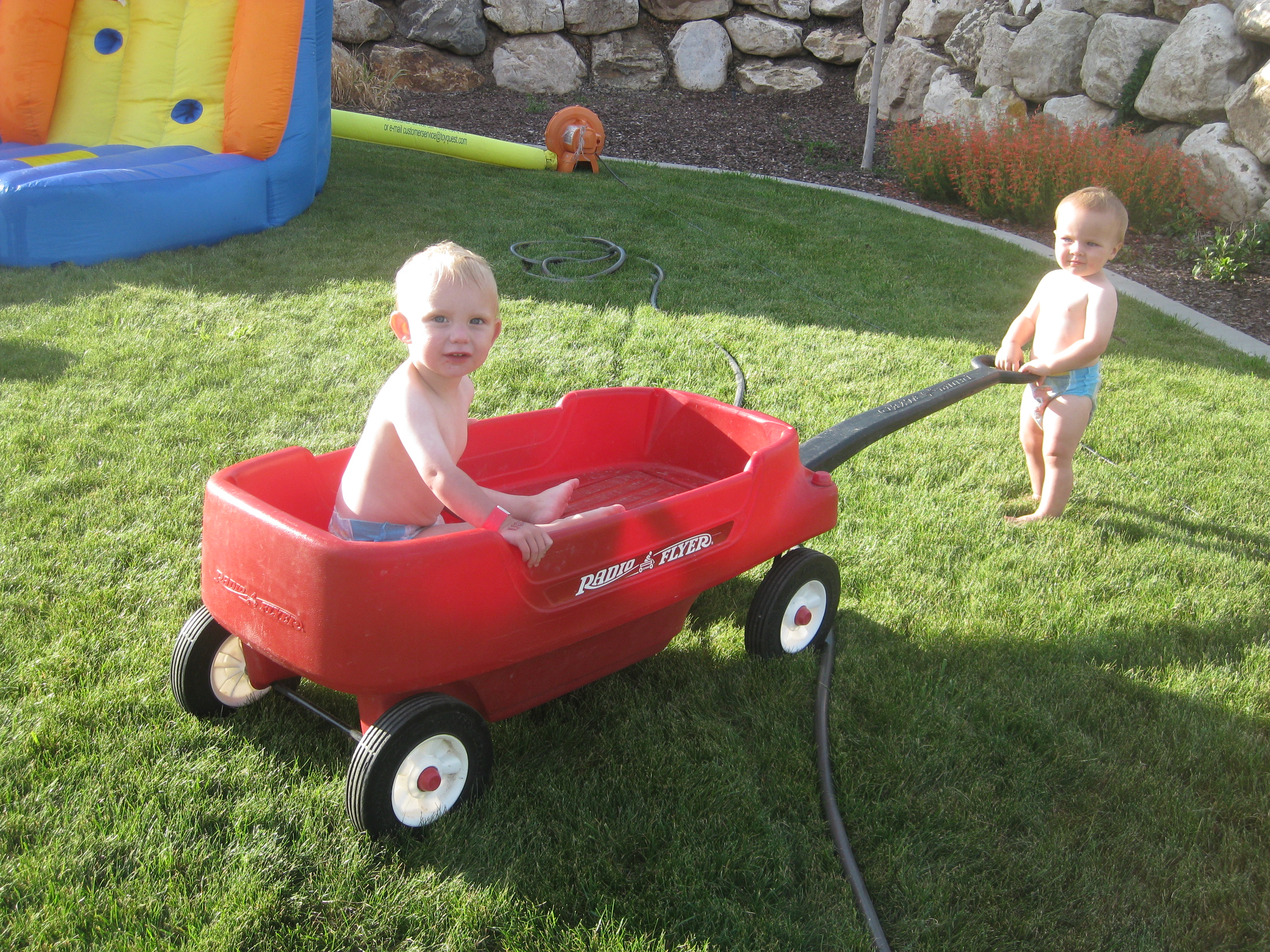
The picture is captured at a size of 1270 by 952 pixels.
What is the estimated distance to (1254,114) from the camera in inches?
233

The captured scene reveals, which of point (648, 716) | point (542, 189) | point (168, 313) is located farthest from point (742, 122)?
point (648, 716)

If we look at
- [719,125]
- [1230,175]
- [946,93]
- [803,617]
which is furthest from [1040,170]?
[803,617]

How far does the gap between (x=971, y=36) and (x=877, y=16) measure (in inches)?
57.4

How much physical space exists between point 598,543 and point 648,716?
452 mm

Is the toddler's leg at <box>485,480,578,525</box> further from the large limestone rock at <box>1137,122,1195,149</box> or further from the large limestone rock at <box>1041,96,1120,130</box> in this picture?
the large limestone rock at <box>1041,96,1120,130</box>

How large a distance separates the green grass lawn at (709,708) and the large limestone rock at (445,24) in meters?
6.56

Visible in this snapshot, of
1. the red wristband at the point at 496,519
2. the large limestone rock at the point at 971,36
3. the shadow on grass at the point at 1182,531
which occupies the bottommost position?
the shadow on grass at the point at 1182,531

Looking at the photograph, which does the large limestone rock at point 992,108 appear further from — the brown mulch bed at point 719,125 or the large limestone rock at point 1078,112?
the brown mulch bed at point 719,125

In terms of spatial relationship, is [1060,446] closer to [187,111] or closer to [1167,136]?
[1167,136]

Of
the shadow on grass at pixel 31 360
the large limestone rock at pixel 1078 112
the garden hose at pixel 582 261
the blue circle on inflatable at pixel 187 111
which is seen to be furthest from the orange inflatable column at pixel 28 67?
the large limestone rock at pixel 1078 112

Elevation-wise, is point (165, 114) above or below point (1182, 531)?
above

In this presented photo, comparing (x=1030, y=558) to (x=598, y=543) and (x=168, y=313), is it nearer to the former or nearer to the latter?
(x=598, y=543)

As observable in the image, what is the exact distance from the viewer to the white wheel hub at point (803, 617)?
2.26 metres

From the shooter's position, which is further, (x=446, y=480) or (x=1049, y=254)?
(x=1049, y=254)
